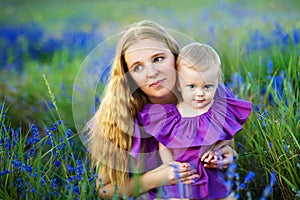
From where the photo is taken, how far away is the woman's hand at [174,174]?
2.17 m

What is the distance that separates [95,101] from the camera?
328 cm

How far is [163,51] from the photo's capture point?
230 cm

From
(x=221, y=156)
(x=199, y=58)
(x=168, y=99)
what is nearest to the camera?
(x=199, y=58)

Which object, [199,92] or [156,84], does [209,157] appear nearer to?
[199,92]

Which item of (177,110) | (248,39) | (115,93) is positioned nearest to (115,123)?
(115,93)

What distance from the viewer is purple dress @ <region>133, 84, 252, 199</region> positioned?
2.19 m

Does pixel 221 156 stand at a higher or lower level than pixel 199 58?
lower

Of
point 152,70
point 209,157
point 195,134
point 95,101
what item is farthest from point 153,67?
point 95,101

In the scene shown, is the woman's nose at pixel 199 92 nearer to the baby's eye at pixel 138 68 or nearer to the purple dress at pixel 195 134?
the purple dress at pixel 195 134

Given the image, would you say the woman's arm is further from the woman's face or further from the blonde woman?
the woman's face

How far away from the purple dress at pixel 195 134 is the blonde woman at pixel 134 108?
0.28ft

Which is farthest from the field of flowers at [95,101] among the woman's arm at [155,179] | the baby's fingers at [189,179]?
the baby's fingers at [189,179]

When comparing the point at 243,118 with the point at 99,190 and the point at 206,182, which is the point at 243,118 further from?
the point at 99,190

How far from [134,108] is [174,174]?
442 millimetres
